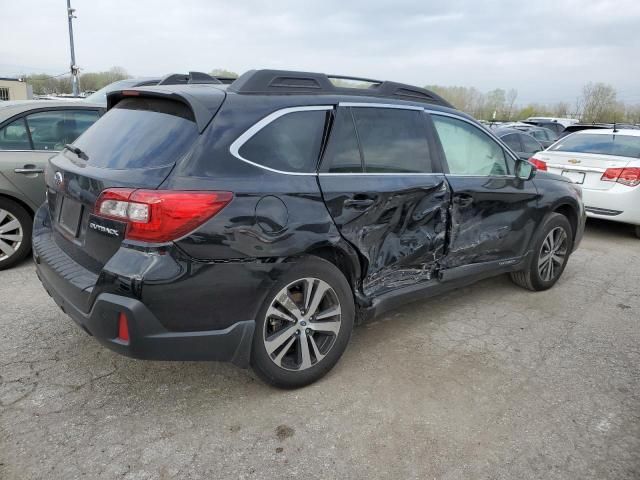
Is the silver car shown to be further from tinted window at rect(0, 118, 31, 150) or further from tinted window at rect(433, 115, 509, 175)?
tinted window at rect(433, 115, 509, 175)

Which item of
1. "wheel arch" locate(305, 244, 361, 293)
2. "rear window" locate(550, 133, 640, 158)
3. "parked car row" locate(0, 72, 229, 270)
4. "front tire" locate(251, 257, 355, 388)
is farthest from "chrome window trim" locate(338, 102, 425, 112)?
"rear window" locate(550, 133, 640, 158)

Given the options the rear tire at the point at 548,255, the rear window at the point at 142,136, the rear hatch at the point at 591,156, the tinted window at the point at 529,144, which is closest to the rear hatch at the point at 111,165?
the rear window at the point at 142,136

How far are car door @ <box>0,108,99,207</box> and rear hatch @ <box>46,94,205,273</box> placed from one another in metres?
1.81

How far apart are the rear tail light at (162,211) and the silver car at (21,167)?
2848 mm

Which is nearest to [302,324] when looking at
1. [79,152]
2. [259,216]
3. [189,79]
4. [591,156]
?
[259,216]

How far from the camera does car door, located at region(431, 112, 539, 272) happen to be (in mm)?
3865

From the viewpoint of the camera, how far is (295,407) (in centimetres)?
292

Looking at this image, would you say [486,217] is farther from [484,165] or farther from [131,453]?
[131,453]

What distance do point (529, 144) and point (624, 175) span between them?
497 cm

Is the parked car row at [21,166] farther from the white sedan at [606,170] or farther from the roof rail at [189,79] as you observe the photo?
the white sedan at [606,170]

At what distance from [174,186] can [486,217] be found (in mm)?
2579

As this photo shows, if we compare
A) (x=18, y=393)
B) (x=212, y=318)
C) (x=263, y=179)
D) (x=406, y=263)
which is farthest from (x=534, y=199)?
(x=18, y=393)

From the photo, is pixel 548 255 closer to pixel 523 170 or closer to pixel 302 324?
pixel 523 170

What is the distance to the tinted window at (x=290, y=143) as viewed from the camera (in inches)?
109
